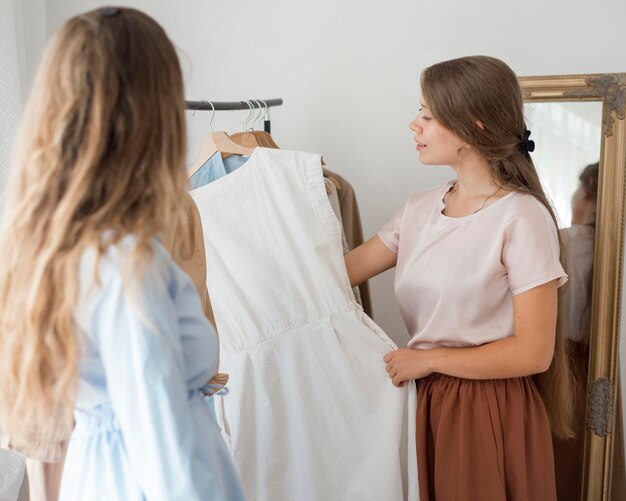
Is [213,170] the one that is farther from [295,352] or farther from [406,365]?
[406,365]

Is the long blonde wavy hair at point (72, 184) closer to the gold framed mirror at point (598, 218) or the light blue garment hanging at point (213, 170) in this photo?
the light blue garment hanging at point (213, 170)

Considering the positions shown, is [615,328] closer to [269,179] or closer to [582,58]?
[582,58]

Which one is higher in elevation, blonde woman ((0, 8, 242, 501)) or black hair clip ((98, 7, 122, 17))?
black hair clip ((98, 7, 122, 17))

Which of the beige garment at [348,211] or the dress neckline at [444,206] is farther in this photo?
the beige garment at [348,211]

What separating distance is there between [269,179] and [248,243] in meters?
0.17

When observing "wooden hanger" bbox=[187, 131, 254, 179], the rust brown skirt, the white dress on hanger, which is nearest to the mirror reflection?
the rust brown skirt

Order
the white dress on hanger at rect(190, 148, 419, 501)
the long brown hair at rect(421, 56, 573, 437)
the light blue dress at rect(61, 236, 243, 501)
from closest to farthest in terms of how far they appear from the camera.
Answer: the light blue dress at rect(61, 236, 243, 501) < the white dress on hanger at rect(190, 148, 419, 501) < the long brown hair at rect(421, 56, 573, 437)

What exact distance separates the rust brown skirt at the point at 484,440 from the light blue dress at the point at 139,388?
0.89m

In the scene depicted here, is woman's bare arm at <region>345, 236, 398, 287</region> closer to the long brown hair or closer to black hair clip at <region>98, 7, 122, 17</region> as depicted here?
the long brown hair

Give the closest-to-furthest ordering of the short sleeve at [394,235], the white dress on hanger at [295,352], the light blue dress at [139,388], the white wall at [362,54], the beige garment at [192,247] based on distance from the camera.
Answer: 1. the light blue dress at [139,388]
2. the beige garment at [192,247]
3. the white dress on hanger at [295,352]
4. the short sleeve at [394,235]
5. the white wall at [362,54]

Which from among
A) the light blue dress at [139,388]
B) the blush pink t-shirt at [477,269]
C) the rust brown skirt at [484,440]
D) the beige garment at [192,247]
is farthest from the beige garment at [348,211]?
Answer: the light blue dress at [139,388]

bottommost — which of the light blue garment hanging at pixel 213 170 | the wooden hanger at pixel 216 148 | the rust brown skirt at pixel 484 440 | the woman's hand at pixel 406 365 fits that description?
the rust brown skirt at pixel 484 440

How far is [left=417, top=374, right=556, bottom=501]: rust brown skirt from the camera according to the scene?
1.88 m

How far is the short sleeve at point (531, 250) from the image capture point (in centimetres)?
179
